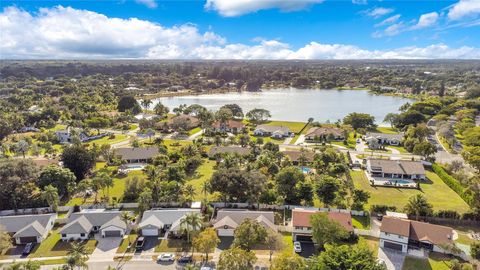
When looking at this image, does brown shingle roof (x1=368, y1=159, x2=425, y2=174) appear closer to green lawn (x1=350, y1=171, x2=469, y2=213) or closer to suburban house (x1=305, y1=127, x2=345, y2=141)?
green lawn (x1=350, y1=171, x2=469, y2=213)

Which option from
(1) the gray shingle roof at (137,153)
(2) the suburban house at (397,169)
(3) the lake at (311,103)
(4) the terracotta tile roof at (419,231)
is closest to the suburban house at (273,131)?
(3) the lake at (311,103)

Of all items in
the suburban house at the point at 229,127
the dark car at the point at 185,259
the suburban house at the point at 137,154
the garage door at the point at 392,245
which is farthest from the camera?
the suburban house at the point at 229,127

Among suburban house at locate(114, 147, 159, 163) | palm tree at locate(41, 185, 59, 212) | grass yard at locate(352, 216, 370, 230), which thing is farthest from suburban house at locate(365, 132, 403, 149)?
palm tree at locate(41, 185, 59, 212)

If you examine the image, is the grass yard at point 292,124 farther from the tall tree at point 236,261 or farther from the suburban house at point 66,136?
the tall tree at point 236,261

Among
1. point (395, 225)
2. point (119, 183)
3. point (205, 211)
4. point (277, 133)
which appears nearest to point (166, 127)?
point (277, 133)

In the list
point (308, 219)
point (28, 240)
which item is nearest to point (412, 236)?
point (308, 219)

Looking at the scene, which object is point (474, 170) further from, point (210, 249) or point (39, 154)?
point (39, 154)
